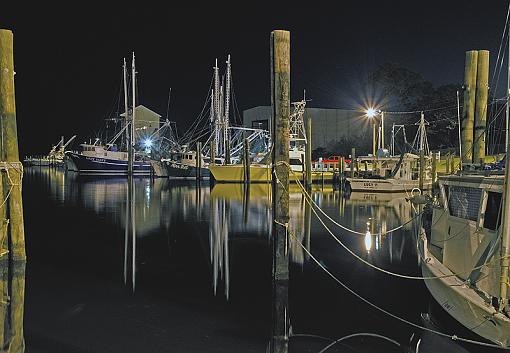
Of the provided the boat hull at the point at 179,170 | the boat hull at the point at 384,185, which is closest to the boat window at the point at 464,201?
the boat hull at the point at 384,185

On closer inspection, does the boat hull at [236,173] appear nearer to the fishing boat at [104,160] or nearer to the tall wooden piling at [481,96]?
the fishing boat at [104,160]

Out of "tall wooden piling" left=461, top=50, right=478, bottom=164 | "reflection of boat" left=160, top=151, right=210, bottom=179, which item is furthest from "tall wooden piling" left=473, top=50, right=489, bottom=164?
"reflection of boat" left=160, top=151, right=210, bottom=179

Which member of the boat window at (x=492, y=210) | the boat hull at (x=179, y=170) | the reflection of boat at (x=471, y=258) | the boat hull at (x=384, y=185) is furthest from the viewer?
the boat hull at (x=179, y=170)

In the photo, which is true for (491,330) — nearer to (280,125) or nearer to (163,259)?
(280,125)

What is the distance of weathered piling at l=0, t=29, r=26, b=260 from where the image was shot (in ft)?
34.6

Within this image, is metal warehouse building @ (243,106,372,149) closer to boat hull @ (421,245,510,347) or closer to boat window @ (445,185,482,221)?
boat window @ (445,185,482,221)

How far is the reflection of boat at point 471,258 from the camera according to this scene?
659 centimetres

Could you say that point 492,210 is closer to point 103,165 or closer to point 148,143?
point 103,165

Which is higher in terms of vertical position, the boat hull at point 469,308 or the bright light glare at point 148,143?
the bright light glare at point 148,143

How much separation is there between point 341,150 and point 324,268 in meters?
52.5

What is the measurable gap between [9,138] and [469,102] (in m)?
11.8

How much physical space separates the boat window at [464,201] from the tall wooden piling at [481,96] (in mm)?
4540

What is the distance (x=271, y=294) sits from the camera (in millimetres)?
9844

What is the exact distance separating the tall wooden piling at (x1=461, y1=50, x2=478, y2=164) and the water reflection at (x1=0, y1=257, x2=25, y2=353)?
36.8 feet
